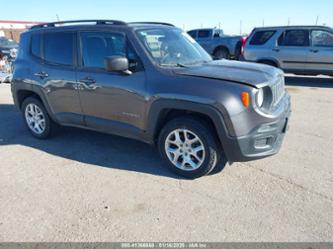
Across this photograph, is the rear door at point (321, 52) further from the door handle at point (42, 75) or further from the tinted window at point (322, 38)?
the door handle at point (42, 75)

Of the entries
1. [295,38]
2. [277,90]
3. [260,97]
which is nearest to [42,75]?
[260,97]

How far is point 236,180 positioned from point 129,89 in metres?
1.73

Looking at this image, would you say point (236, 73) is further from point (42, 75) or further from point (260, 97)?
point (42, 75)

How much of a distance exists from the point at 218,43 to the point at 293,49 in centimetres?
761

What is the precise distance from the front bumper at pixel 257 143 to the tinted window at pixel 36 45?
3.47m

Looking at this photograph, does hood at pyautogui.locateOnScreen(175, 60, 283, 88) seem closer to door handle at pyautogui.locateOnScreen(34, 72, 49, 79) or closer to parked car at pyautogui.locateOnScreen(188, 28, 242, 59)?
door handle at pyautogui.locateOnScreen(34, 72, 49, 79)

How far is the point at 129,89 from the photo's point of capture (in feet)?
12.7

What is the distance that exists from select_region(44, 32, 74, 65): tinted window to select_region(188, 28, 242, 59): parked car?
1249 centimetres

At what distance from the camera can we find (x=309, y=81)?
10.6 m

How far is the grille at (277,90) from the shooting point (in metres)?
3.59

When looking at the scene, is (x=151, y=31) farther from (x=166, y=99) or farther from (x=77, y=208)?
(x=77, y=208)

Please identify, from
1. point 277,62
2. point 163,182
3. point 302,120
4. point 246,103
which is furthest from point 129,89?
point 277,62

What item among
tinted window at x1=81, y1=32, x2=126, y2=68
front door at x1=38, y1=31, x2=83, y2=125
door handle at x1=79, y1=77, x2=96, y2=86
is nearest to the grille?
tinted window at x1=81, y1=32, x2=126, y2=68

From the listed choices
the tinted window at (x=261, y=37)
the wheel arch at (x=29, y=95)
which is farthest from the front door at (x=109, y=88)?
the tinted window at (x=261, y=37)
